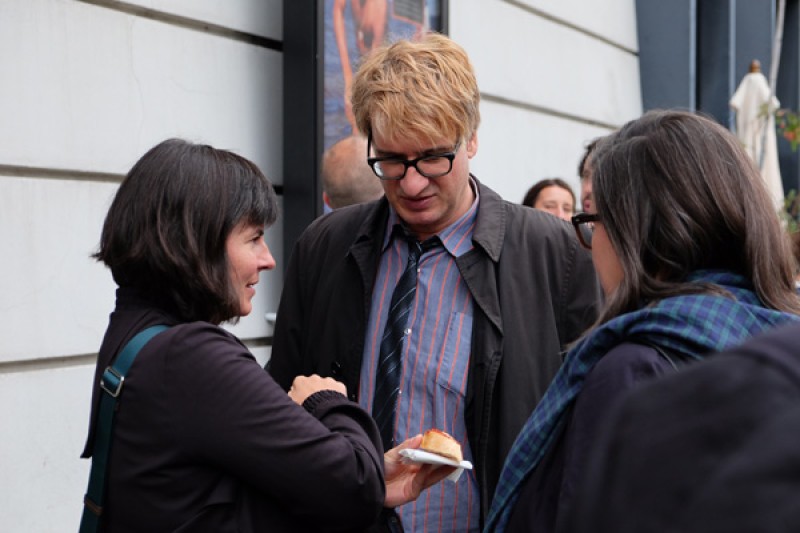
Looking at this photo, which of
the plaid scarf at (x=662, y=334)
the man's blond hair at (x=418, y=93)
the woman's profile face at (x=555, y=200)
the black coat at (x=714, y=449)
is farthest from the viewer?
the woman's profile face at (x=555, y=200)

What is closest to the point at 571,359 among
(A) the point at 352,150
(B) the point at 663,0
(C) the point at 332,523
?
(C) the point at 332,523

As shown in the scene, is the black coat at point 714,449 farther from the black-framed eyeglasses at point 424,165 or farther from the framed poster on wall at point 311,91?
the framed poster on wall at point 311,91

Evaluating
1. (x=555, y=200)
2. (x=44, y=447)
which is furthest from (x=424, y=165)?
(x=555, y=200)

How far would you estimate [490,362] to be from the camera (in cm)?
247

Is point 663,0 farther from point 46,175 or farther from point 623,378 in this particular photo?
point 623,378

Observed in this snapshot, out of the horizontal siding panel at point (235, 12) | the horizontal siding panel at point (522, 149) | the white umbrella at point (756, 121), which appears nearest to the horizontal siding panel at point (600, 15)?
the horizontal siding panel at point (522, 149)

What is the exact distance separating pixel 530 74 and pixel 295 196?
107 inches

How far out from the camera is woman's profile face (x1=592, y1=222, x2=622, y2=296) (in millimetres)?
1859

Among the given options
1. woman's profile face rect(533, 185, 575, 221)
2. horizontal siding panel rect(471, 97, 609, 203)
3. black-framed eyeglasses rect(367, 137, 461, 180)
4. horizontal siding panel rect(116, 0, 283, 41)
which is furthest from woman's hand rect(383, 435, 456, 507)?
horizontal siding panel rect(471, 97, 609, 203)

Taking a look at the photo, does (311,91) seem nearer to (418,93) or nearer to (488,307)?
(418,93)

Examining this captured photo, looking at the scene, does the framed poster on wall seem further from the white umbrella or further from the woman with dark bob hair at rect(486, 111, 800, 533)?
the white umbrella

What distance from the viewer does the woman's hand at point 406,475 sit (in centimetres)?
215

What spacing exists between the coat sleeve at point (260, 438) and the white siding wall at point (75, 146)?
1.45m

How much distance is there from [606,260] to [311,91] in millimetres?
2854
